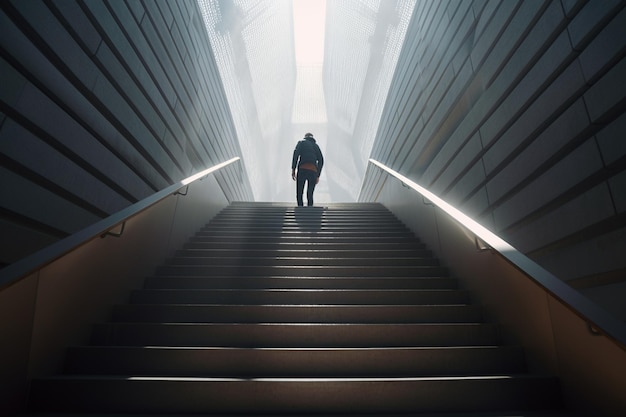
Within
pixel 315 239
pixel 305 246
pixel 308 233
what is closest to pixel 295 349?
pixel 305 246

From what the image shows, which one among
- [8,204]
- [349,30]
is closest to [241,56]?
[349,30]

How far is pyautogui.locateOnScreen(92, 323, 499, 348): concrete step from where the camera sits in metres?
1.90

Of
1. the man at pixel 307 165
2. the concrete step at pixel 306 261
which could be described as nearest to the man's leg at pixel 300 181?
the man at pixel 307 165

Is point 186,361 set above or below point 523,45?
below

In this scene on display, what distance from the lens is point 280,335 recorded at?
75.0 inches

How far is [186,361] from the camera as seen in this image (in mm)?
1683

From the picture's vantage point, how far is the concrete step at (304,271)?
2.87 meters

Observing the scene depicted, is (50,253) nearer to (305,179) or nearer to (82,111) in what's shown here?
(82,111)

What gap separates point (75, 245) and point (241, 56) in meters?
8.58

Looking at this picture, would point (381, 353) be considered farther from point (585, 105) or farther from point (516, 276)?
point (585, 105)

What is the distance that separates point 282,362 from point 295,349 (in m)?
0.09

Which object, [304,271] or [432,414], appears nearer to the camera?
[432,414]

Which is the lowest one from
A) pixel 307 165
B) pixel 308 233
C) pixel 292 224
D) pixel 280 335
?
pixel 280 335

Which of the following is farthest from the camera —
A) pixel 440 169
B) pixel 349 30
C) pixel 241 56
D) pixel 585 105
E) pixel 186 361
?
pixel 349 30
